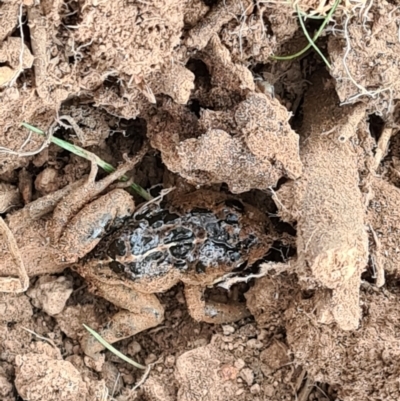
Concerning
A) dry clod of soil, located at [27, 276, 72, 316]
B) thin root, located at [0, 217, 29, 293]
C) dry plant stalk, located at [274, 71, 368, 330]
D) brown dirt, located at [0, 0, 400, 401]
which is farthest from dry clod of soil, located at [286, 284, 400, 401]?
thin root, located at [0, 217, 29, 293]

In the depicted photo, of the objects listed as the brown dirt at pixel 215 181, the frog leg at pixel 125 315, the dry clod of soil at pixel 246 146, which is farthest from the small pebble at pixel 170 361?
the dry clod of soil at pixel 246 146

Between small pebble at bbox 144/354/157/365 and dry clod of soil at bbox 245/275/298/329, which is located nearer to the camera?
dry clod of soil at bbox 245/275/298/329

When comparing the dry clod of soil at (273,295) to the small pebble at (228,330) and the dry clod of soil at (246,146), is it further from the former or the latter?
the dry clod of soil at (246,146)

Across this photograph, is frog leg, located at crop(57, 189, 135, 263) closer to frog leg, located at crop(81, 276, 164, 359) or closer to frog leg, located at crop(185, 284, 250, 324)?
frog leg, located at crop(81, 276, 164, 359)

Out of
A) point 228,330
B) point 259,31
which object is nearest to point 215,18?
point 259,31

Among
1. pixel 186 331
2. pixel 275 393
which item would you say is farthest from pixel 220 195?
pixel 275 393

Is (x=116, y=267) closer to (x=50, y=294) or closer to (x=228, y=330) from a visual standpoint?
(x=50, y=294)
